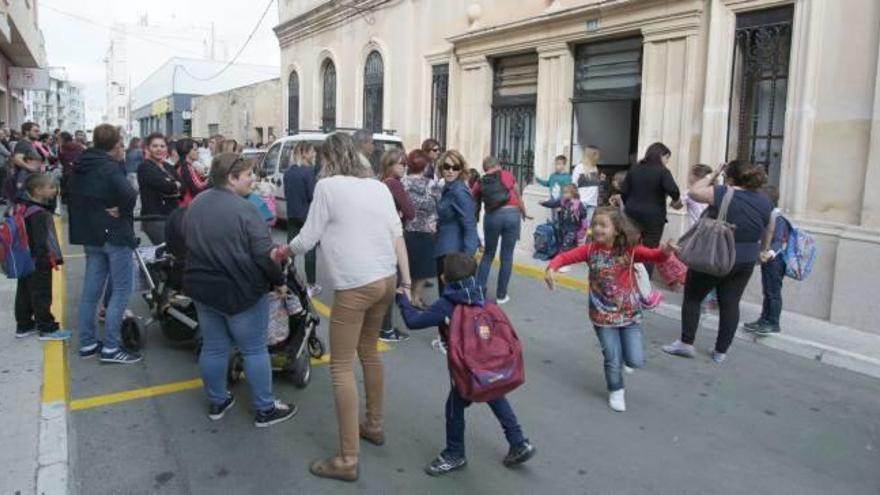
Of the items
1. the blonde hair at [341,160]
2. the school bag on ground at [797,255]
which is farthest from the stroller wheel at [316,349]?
the school bag on ground at [797,255]

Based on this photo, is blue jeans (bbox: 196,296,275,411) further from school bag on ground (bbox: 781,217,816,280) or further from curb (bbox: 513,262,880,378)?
school bag on ground (bbox: 781,217,816,280)

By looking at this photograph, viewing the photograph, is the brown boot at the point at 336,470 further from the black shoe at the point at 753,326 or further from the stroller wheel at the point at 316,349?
the black shoe at the point at 753,326

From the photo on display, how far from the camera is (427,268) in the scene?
6.35m

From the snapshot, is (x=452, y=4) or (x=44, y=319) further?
(x=452, y=4)

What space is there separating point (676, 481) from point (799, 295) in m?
4.30

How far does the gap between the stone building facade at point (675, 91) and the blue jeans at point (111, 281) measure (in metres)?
6.10

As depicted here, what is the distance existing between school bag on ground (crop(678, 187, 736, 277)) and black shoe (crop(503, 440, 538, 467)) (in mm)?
2268

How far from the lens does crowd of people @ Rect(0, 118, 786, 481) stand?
3561 mm

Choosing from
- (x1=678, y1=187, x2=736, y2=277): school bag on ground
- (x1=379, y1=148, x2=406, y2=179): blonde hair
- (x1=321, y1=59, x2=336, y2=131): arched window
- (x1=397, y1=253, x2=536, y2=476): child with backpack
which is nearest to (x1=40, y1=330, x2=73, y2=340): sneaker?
(x1=379, y1=148, x2=406, y2=179): blonde hair

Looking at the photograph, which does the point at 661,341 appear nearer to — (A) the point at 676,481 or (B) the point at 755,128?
(A) the point at 676,481

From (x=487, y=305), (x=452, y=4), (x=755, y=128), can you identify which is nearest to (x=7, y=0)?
(x=452, y=4)

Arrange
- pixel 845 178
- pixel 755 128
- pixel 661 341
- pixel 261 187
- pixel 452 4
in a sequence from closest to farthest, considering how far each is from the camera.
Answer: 1. pixel 661 341
2. pixel 845 178
3. pixel 755 128
4. pixel 261 187
5. pixel 452 4

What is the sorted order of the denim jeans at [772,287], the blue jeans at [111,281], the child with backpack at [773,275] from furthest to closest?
the denim jeans at [772,287], the child with backpack at [773,275], the blue jeans at [111,281]

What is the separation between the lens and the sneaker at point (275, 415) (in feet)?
13.8
